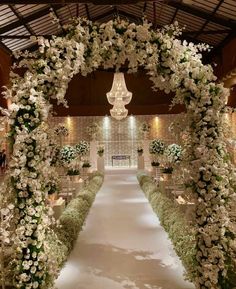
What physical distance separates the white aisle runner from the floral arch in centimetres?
86

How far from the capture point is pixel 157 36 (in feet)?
13.5

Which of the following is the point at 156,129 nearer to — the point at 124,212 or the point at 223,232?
the point at 124,212

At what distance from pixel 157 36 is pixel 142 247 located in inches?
142

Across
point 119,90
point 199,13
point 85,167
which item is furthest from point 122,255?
point 199,13

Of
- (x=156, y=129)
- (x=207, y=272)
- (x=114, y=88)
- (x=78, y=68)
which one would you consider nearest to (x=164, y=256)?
(x=207, y=272)

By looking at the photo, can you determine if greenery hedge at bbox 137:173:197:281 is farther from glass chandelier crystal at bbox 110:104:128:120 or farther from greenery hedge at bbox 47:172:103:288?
glass chandelier crystal at bbox 110:104:128:120

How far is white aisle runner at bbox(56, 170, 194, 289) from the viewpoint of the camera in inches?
187

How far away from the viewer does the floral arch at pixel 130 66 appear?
3.92 m

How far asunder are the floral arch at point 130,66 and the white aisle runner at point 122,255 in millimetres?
856

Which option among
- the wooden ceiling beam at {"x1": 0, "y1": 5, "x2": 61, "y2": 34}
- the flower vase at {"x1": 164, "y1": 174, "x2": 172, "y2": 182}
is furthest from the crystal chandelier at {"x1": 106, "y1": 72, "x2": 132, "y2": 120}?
the wooden ceiling beam at {"x1": 0, "y1": 5, "x2": 61, "y2": 34}

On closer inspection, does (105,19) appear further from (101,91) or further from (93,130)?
(93,130)

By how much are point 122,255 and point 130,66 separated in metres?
3.09

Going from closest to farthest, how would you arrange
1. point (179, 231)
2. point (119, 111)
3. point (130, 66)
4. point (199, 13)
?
point (130, 66)
point (179, 231)
point (199, 13)
point (119, 111)

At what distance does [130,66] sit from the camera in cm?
420
